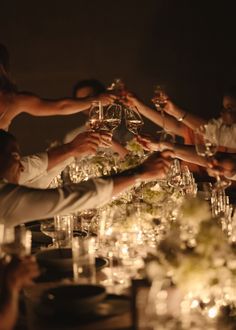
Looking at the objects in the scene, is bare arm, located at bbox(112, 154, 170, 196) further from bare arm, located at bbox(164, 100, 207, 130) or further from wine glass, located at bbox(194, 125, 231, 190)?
bare arm, located at bbox(164, 100, 207, 130)

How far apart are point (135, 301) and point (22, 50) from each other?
4.75 meters

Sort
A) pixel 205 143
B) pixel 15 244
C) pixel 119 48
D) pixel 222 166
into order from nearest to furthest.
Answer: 1. pixel 15 244
2. pixel 205 143
3. pixel 222 166
4. pixel 119 48

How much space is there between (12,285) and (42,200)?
1.63 ft

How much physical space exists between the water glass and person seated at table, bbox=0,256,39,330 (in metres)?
0.77

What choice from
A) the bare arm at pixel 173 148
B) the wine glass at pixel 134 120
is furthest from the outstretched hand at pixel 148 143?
the wine glass at pixel 134 120

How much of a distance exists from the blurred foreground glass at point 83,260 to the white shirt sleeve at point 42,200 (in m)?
0.24

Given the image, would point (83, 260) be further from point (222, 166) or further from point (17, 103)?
point (17, 103)

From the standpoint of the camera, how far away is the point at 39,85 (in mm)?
5906

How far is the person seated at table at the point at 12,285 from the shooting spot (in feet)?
4.93

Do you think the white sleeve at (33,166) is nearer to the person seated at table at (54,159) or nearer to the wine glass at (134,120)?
the person seated at table at (54,159)

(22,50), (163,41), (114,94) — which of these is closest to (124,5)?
(163,41)

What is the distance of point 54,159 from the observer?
297 centimetres

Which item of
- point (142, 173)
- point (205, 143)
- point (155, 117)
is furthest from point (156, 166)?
point (155, 117)

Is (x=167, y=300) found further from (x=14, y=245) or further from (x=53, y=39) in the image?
(x=53, y=39)
